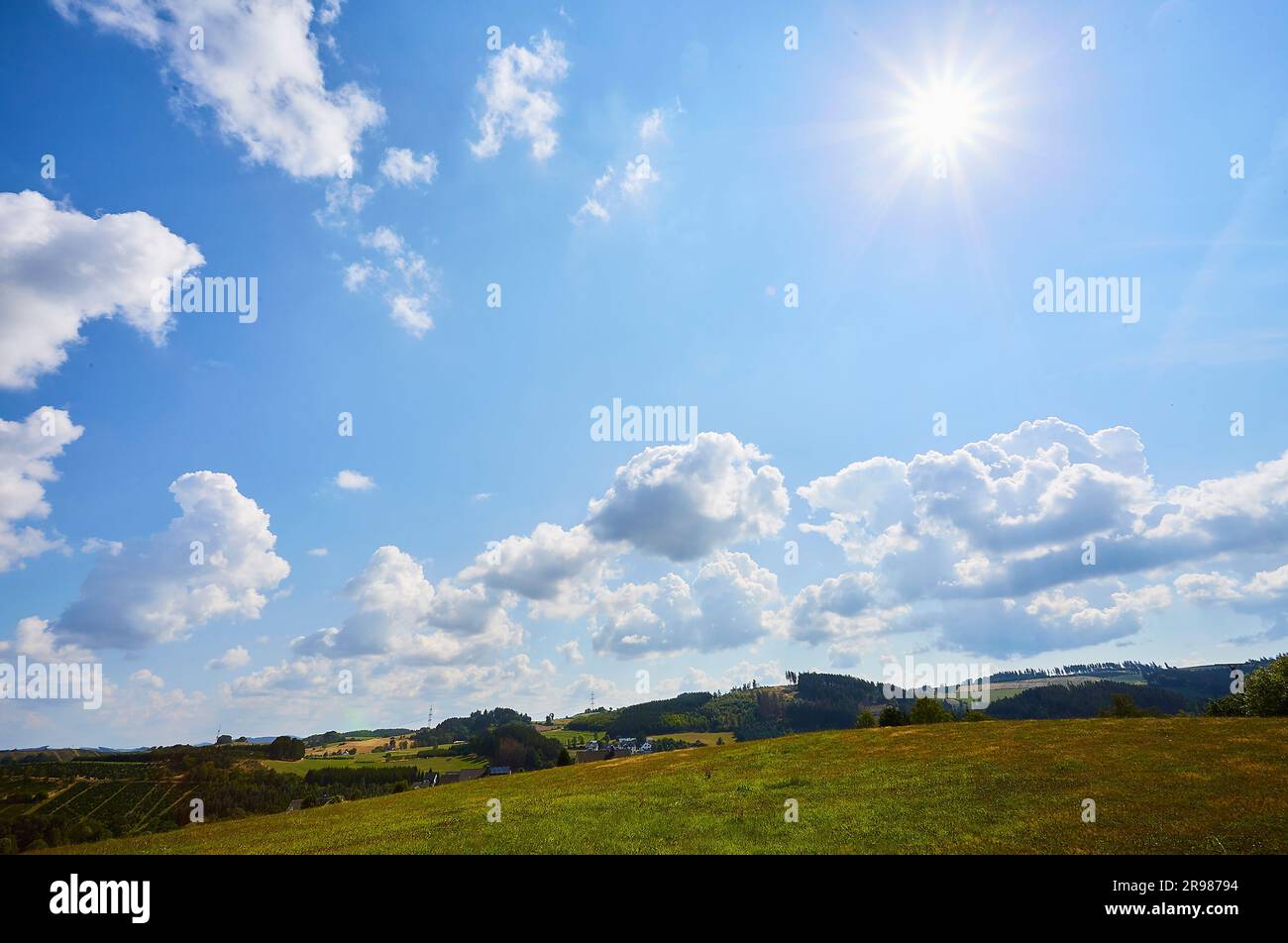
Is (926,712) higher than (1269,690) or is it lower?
lower

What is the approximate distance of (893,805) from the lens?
81.9 ft

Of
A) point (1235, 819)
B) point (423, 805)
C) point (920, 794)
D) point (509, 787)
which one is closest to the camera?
point (1235, 819)

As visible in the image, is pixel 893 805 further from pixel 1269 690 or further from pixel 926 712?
pixel 1269 690

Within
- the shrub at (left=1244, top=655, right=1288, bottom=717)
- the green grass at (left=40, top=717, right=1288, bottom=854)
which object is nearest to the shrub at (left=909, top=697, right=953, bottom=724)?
the green grass at (left=40, top=717, right=1288, bottom=854)

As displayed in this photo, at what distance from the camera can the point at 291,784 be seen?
16912cm

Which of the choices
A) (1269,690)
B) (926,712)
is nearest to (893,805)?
(926,712)

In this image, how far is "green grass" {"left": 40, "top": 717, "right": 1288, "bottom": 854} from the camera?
66.9 feet

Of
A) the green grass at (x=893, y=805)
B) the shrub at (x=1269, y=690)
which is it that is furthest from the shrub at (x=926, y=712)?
the shrub at (x=1269, y=690)
